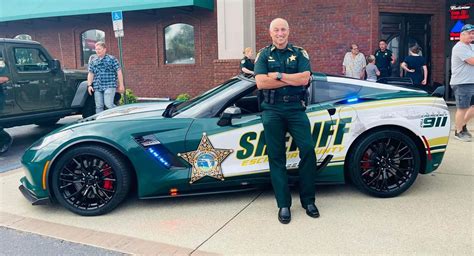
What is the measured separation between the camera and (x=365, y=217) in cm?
404

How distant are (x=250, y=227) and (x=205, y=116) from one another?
122cm

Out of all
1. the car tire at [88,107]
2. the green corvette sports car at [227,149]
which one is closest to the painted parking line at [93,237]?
the green corvette sports car at [227,149]

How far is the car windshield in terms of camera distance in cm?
446

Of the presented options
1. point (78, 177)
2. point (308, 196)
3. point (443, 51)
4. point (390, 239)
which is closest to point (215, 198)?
point (308, 196)

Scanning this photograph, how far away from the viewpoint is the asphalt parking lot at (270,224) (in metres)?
3.52

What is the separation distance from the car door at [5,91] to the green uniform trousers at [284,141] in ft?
17.4

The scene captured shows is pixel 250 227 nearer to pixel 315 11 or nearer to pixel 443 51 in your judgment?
pixel 315 11

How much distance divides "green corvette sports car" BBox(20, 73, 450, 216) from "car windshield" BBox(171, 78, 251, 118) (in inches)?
0.6

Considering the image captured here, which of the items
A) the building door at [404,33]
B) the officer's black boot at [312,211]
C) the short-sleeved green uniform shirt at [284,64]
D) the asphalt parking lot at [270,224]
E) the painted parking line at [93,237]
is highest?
the building door at [404,33]

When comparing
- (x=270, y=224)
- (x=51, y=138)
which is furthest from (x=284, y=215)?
Result: (x=51, y=138)

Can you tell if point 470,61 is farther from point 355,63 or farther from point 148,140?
point 148,140

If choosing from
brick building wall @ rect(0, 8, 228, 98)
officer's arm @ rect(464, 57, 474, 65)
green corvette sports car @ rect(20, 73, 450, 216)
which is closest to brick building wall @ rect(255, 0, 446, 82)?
brick building wall @ rect(0, 8, 228, 98)

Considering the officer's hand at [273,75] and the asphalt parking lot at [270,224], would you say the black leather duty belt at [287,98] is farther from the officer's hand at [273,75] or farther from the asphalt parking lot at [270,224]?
the asphalt parking lot at [270,224]

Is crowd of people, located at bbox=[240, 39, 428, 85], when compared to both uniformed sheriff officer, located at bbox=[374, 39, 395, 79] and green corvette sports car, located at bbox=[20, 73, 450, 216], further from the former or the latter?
green corvette sports car, located at bbox=[20, 73, 450, 216]
